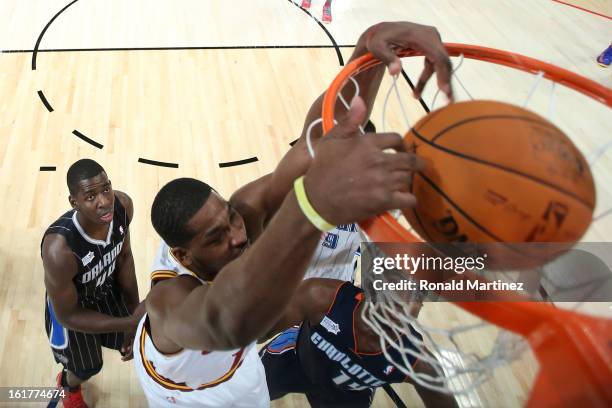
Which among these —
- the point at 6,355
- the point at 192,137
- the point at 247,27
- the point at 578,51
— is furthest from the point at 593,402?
the point at 578,51

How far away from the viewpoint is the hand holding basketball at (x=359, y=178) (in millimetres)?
903

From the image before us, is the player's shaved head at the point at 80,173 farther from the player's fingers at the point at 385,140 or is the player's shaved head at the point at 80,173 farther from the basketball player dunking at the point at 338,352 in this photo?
the player's fingers at the point at 385,140

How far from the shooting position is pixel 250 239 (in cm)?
186

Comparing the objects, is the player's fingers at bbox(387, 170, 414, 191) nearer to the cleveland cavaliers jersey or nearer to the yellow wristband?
the yellow wristband

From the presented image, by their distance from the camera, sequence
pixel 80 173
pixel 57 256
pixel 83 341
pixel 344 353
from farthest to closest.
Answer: pixel 83 341 < pixel 80 173 < pixel 57 256 < pixel 344 353

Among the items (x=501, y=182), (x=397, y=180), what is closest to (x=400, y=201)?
(x=397, y=180)

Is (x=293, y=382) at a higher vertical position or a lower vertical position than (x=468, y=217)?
lower

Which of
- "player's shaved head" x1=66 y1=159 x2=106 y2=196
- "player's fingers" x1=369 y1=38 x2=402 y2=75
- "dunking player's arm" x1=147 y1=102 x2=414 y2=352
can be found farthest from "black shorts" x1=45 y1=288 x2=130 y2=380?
"player's fingers" x1=369 y1=38 x2=402 y2=75

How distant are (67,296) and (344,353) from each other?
3.68ft

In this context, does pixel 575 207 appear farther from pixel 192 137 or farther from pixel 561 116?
pixel 561 116

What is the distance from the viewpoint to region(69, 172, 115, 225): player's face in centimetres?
222

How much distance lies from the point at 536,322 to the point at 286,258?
1.48 ft

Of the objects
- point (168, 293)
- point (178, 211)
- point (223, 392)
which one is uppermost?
point (178, 211)

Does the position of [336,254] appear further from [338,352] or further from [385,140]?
[385,140]
